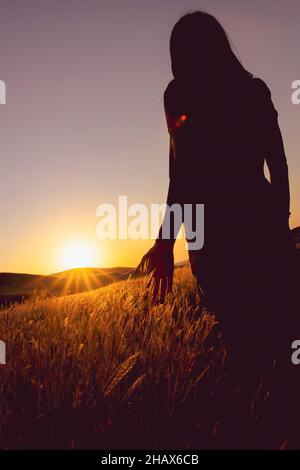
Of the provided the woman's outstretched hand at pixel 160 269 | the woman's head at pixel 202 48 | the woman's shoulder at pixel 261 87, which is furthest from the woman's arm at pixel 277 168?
the woman's outstretched hand at pixel 160 269

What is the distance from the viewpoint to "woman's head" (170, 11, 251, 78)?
111 inches

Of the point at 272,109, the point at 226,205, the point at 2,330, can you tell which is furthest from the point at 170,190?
the point at 2,330

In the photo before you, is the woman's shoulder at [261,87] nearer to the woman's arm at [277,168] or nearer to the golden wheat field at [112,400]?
the woman's arm at [277,168]

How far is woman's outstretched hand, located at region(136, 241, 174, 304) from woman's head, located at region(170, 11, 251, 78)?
1.13 m

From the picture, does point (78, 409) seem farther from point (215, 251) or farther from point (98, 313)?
point (215, 251)

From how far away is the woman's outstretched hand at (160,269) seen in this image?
288 centimetres

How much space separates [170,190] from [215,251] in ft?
1.59

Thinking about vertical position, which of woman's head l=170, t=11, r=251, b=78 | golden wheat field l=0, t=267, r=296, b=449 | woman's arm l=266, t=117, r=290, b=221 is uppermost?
woman's head l=170, t=11, r=251, b=78

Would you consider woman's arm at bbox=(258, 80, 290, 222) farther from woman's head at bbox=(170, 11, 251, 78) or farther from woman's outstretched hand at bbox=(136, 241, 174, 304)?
woman's outstretched hand at bbox=(136, 241, 174, 304)

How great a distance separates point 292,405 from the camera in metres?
2.45

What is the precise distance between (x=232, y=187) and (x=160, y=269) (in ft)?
2.23

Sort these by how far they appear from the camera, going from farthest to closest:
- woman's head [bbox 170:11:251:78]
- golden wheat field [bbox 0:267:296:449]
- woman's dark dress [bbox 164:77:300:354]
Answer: woman's head [bbox 170:11:251:78], woman's dark dress [bbox 164:77:300:354], golden wheat field [bbox 0:267:296:449]

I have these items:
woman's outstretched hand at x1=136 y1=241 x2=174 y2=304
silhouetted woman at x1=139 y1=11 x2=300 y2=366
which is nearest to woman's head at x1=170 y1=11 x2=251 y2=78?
silhouetted woman at x1=139 y1=11 x2=300 y2=366

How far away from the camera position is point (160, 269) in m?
2.89
